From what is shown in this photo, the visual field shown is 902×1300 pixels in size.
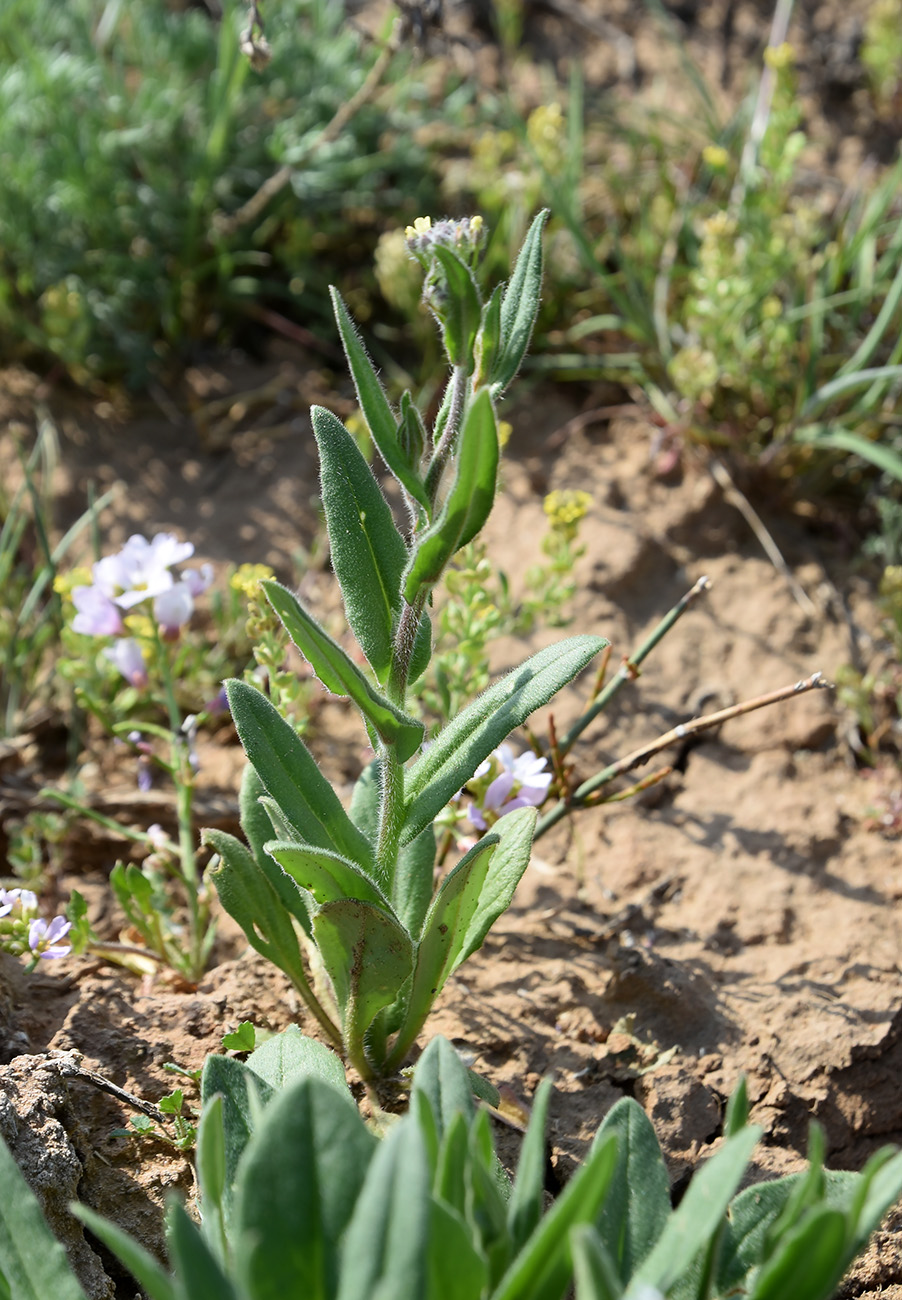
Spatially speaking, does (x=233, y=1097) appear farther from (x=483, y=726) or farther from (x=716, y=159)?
(x=716, y=159)

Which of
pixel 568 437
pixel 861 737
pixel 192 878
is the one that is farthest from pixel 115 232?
pixel 861 737

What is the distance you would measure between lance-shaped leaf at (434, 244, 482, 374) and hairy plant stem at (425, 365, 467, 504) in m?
0.02

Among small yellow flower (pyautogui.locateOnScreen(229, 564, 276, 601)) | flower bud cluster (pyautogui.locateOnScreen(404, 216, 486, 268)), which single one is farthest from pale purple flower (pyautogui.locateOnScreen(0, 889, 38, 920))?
flower bud cluster (pyautogui.locateOnScreen(404, 216, 486, 268))

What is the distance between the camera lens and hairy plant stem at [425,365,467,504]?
1692 millimetres

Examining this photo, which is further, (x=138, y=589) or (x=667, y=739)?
(x=138, y=589)

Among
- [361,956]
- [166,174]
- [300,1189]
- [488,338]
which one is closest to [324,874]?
[361,956]

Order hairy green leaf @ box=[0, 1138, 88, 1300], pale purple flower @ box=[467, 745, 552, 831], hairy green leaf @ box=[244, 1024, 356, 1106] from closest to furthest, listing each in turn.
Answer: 1. hairy green leaf @ box=[0, 1138, 88, 1300]
2. hairy green leaf @ box=[244, 1024, 356, 1106]
3. pale purple flower @ box=[467, 745, 552, 831]

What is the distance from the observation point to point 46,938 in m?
2.08

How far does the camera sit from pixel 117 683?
3021 millimetres

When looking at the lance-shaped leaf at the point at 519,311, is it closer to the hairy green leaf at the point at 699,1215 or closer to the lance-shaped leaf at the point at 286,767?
the lance-shaped leaf at the point at 286,767

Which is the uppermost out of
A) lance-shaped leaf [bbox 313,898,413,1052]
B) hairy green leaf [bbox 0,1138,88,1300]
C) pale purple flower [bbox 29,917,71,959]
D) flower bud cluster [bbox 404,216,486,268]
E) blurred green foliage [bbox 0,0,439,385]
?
blurred green foliage [bbox 0,0,439,385]

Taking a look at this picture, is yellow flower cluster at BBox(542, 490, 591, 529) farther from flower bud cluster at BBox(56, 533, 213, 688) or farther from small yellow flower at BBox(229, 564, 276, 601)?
flower bud cluster at BBox(56, 533, 213, 688)

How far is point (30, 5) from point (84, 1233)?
3984mm

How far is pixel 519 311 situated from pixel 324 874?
36.0 inches
